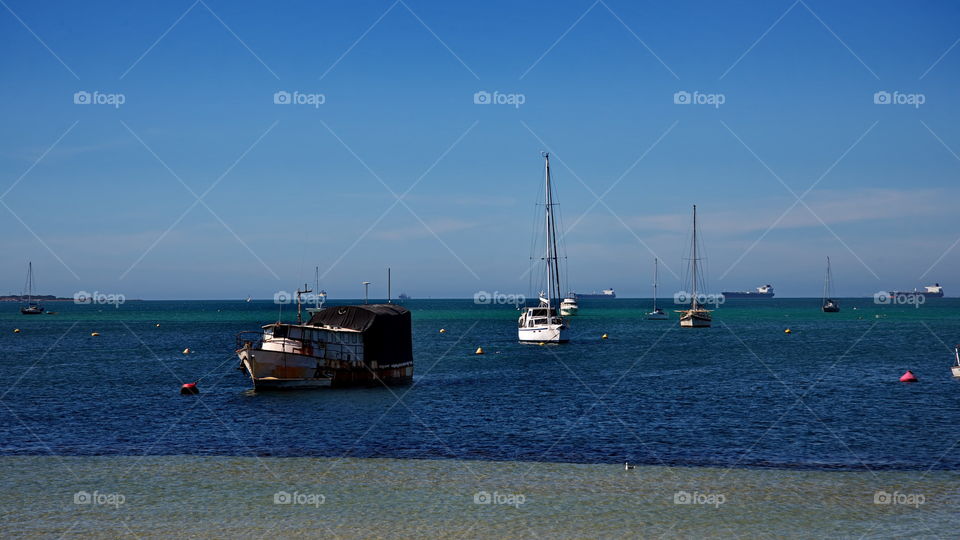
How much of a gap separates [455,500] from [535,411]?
2268 cm

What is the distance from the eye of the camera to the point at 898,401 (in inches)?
2051

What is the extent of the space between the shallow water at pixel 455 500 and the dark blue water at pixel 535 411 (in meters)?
3.03

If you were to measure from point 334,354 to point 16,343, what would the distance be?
287ft

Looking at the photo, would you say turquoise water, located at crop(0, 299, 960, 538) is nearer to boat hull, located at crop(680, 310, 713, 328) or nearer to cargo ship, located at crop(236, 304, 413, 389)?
cargo ship, located at crop(236, 304, 413, 389)

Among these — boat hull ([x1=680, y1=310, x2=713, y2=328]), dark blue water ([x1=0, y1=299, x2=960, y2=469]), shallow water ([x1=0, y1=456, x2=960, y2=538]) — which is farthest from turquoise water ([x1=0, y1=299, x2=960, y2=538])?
boat hull ([x1=680, y1=310, x2=713, y2=328])

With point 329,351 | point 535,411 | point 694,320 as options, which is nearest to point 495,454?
point 535,411

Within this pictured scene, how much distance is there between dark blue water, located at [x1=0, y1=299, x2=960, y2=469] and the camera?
36.5 meters

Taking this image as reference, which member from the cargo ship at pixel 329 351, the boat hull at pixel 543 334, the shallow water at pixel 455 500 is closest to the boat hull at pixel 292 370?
the cargo ship at pixel 329 351

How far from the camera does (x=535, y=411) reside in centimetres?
4941

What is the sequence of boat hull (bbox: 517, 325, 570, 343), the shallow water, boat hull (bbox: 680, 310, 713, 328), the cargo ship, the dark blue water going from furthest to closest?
boat hull (bbox: 680, 310, 713, 328) < boat hull (bbox: 517, 325, 570, 343) < the cargo ship < the dark blue water < the shallow water

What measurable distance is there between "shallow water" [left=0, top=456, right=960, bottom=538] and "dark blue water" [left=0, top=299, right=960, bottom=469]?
Answer: 3.03 m

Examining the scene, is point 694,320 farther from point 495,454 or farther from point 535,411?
point 495,454

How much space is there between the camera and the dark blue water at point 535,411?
3650cm

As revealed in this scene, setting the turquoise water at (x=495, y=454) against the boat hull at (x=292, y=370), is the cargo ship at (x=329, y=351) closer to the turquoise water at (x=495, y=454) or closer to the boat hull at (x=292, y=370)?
the boat hull at (x=292, y=370)
